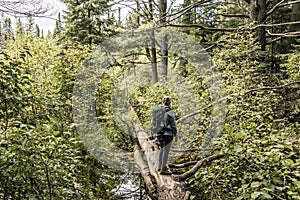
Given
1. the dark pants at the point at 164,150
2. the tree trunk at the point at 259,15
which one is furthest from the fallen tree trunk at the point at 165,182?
the tree trunk at the point at 259,15

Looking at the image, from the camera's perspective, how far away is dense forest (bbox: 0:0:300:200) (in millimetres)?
3646

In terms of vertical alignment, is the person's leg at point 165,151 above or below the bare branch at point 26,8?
below

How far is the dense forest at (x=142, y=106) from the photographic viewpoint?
365 cm

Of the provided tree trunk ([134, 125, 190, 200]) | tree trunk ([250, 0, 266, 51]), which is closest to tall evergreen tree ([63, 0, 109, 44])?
tree trunk ([250, 0, 266, 51])

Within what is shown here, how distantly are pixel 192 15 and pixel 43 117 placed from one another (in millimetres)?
12911

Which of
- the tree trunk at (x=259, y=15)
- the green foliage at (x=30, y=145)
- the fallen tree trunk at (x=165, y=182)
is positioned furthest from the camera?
the tree trunk at (x=259, y=15)

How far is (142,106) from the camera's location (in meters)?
13.1

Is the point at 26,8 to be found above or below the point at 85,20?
below

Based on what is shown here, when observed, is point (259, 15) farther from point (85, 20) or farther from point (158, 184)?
point (85, 20)

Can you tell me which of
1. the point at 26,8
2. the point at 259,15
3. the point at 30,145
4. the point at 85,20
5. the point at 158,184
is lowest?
the point at 158,184

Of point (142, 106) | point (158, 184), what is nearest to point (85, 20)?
point (142, 106)

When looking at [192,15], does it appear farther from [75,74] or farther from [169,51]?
[75,74]

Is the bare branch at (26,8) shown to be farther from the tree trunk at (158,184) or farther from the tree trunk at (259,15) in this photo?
the tree trunk at (259,15)

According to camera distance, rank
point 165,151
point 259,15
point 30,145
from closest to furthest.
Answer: point 30,145 → point 165,151 → point 259,15
